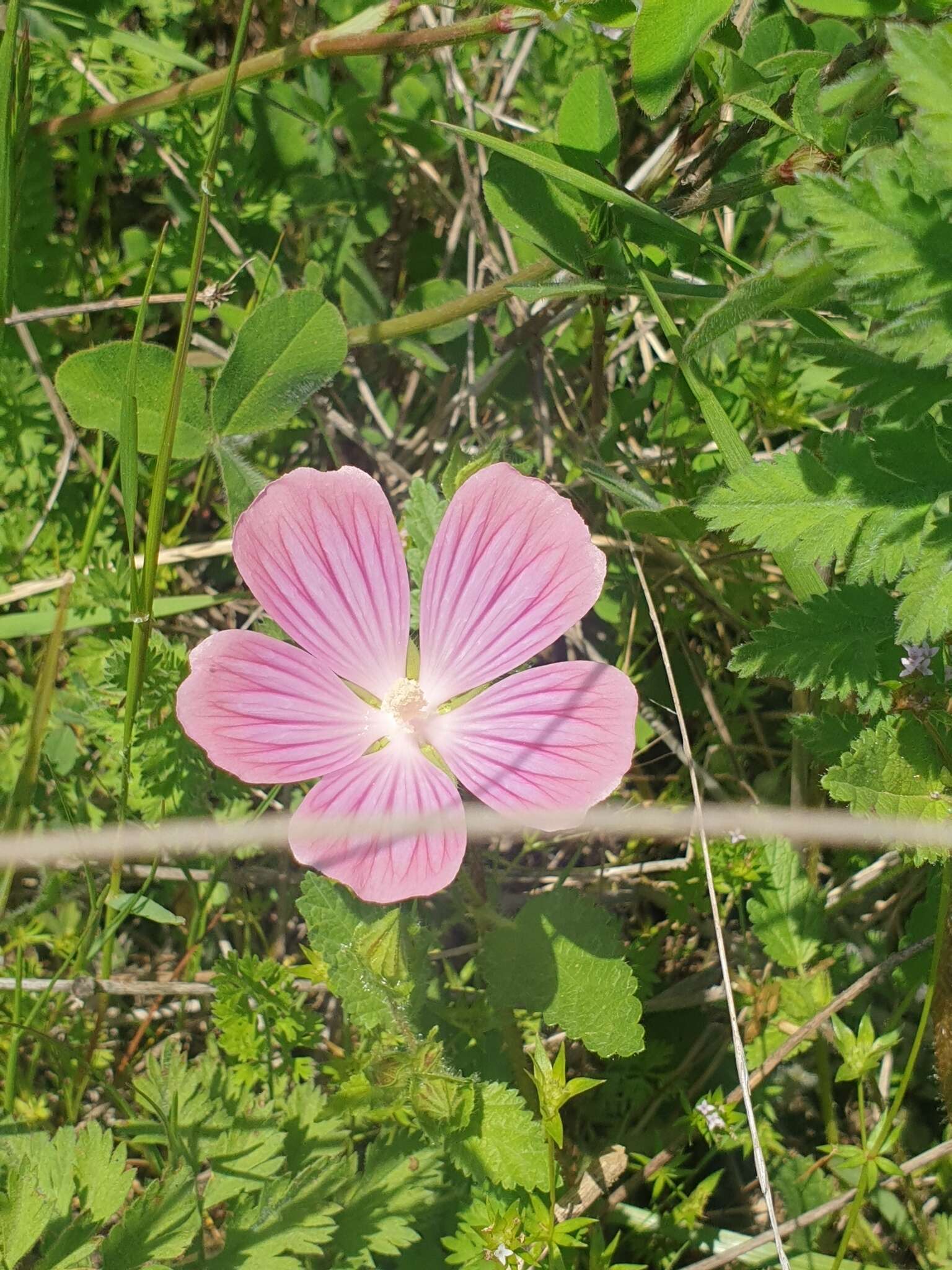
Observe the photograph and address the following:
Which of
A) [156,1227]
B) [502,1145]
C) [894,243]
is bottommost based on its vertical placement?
[156,1227]

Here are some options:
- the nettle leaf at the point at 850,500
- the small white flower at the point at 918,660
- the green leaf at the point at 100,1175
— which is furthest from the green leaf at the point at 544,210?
the green leaf at the point at 100,1175

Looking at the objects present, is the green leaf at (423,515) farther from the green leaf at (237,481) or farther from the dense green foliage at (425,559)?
the green leaf at (237,481)

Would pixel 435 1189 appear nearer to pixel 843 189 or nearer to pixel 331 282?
pixel 843 189

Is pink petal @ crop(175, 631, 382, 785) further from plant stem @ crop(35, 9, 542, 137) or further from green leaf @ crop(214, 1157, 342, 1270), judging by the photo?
plant stem @ crop(35, 9, 542, 137)

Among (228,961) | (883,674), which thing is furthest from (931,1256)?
(228,961)

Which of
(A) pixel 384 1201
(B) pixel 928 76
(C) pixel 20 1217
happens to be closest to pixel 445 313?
(B) pixel 928 76

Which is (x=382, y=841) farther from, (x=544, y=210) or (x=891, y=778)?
(x=544, y=210)

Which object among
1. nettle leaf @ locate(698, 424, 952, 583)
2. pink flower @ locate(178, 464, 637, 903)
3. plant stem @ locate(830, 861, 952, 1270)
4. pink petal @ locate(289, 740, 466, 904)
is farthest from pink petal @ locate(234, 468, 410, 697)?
plant stem @ locate(830, 861, 952, 1270)
